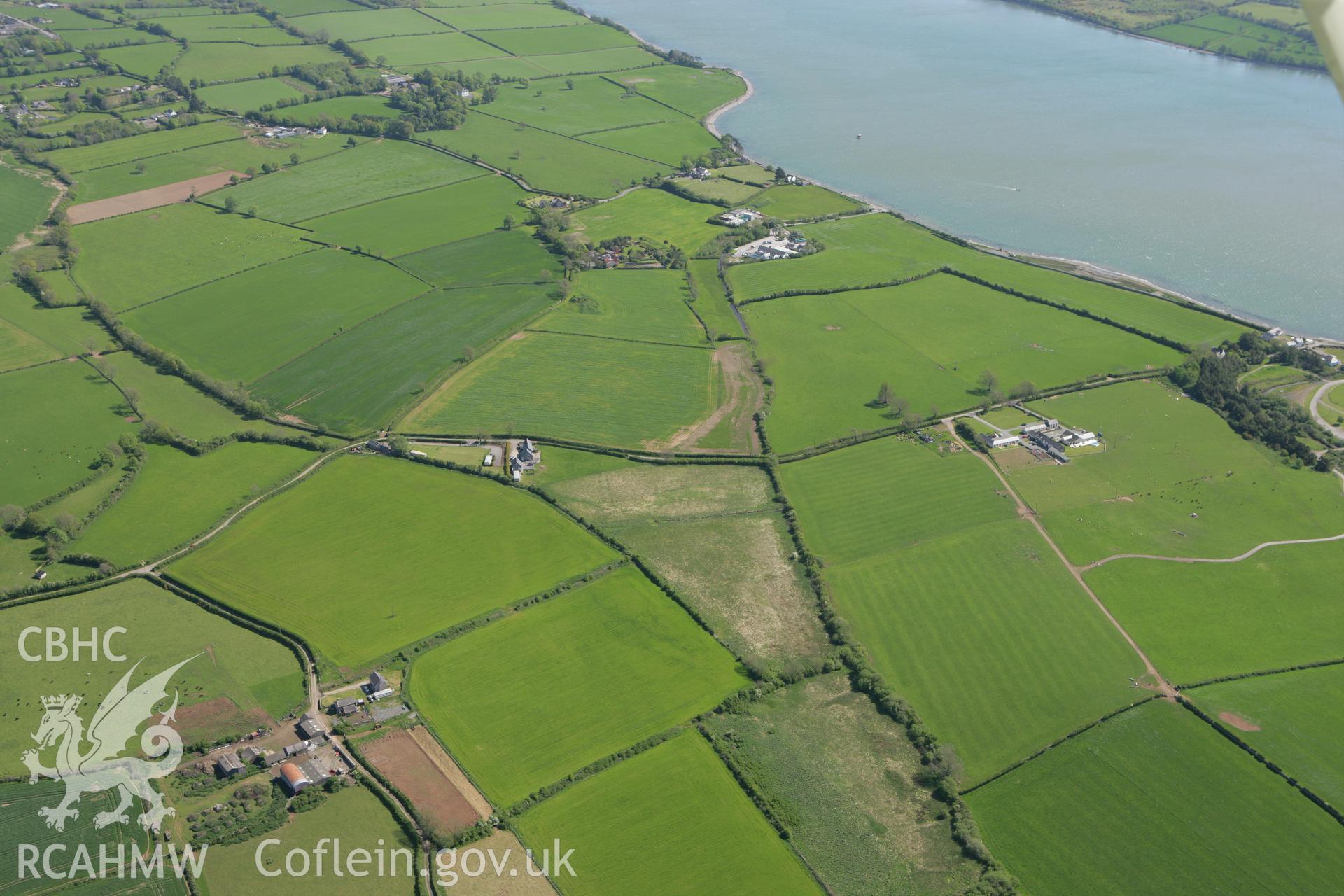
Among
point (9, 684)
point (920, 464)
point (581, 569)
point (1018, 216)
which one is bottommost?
point (9, 684)

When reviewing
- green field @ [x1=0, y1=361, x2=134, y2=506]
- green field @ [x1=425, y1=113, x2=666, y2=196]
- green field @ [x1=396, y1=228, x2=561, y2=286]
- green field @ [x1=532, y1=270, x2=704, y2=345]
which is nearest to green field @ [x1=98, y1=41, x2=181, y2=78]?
green field @ [x1=425, y1=113, x2=666, y2=196]

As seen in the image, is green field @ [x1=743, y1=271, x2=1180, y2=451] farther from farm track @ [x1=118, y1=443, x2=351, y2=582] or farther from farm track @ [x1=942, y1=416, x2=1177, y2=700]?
farm track @ [x1=118, y1=443, x2=351, y2=582]

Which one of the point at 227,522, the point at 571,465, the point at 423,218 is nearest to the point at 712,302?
the point at 571,465

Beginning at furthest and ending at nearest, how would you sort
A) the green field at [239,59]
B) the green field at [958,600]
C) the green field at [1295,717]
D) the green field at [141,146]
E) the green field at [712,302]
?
1. the green field at [239,59]
2. the green field at [141,146]
3. the green field at [712,302]
4. the green field at [958,600]
5. the green field at [1295,717]

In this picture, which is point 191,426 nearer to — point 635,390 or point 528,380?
point 528,380

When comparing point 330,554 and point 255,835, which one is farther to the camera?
point 330,554

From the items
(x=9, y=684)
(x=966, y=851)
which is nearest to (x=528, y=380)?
(x=9, y=684)

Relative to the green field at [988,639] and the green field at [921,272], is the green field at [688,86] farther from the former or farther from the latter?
the green field at [988,639]

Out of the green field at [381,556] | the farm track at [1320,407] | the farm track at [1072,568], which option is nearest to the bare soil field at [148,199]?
the green field at [381,556]
